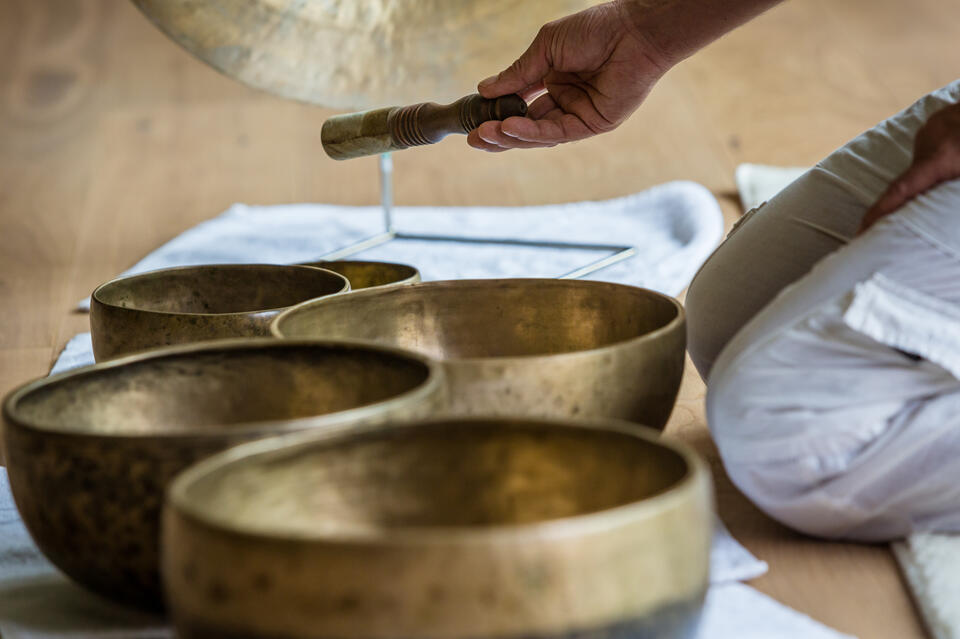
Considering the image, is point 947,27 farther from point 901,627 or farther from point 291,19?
point 901,627

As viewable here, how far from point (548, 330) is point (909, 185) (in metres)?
0.27

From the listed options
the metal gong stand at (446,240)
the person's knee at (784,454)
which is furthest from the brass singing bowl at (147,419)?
the metal gong stand at (446,240)

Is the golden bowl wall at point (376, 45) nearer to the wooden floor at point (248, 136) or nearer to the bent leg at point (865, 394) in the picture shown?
the wooden floor at point (248, 136)

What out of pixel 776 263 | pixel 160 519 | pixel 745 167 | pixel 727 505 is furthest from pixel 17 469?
pixel 745 167

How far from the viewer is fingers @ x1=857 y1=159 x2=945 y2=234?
2.35 ft

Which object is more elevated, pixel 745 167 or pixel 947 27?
pixel 947 27

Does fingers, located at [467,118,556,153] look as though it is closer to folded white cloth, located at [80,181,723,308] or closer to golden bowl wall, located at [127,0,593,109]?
folded white cloth, located at [80,181,723,308]

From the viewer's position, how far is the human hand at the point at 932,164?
713 mm

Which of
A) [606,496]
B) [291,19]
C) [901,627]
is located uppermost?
[291,19]

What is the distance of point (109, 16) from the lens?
2865 millimetres

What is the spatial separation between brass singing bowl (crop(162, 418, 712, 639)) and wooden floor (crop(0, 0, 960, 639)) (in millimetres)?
778

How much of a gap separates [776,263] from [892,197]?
7.3 inches

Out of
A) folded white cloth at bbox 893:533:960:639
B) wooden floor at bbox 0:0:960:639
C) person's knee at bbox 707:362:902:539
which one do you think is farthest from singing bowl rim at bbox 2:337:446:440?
wooden floor at bbox 0:0:960:639

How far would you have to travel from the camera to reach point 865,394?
26.5 inches
